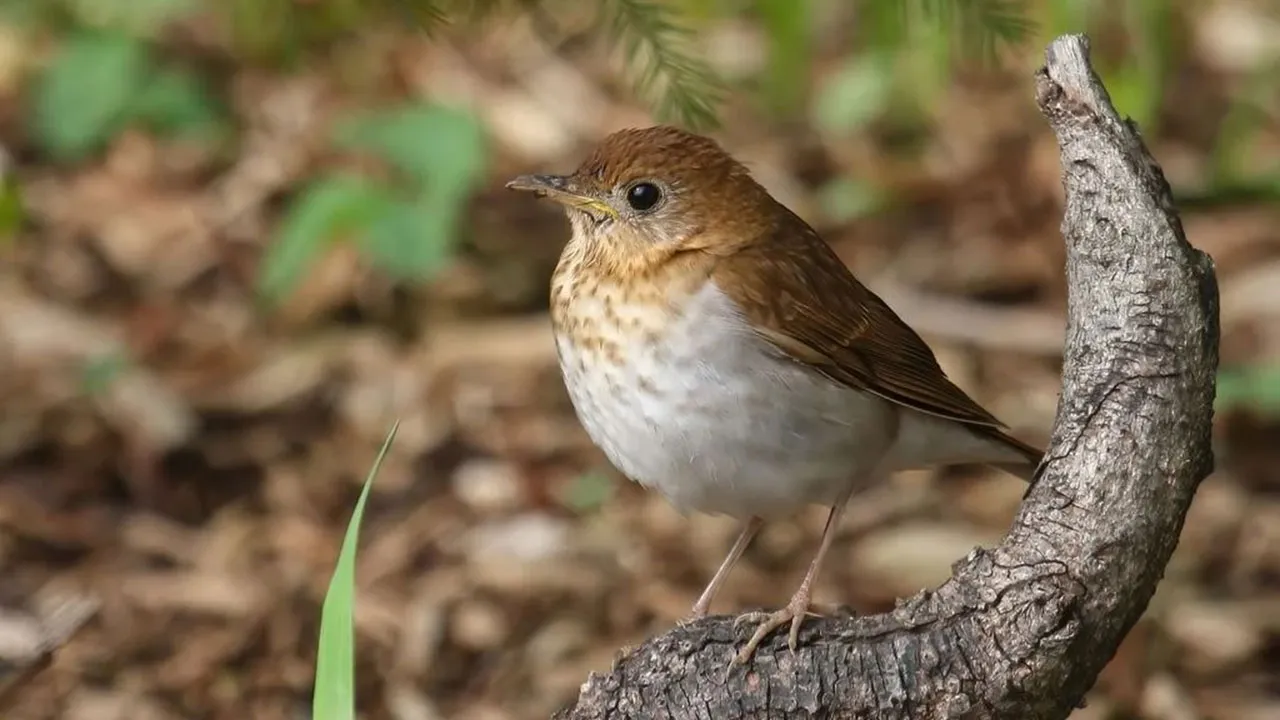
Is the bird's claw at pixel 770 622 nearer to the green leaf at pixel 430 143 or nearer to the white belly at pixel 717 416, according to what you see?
the white belly at pixel 717 416

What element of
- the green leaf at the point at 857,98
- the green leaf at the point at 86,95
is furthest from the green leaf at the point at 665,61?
the green leaf at the point at 86,95

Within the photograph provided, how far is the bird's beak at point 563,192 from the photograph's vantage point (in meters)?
3.03

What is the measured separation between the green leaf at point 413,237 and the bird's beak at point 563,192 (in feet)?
5.09

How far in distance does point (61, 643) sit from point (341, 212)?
1932mm

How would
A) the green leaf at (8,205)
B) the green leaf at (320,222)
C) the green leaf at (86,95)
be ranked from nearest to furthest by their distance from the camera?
the green leaf at (8,205), the green leaf at (320,222), the green leaf at (86,95)

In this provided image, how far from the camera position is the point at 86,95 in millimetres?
5539

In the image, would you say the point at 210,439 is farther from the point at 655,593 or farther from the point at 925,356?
the point at 925,356

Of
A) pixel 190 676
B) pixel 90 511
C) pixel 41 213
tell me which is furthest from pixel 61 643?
pixel 41 213

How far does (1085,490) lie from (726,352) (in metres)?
0.63

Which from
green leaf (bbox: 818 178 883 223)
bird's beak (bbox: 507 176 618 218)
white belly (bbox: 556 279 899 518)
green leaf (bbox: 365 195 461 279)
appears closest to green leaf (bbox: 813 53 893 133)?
green leaf (bbox: 818 178 883 223)

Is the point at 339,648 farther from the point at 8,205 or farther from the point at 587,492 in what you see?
the point at 8,205

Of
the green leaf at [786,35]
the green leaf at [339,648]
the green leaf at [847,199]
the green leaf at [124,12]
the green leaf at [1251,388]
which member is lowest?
the green leaf at [339,648]

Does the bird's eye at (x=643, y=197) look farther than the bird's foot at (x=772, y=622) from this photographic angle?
Yes

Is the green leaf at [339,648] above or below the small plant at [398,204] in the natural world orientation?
below
